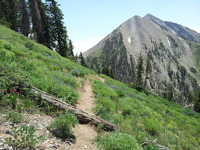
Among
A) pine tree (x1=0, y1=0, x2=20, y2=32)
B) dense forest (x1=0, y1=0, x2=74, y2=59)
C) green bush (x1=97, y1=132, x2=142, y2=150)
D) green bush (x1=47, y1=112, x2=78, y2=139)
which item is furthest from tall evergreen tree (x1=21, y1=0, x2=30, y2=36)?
green bush (x1=97, y1=132, x2=142, y2=150)

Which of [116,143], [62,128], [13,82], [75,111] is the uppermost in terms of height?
[13,82]

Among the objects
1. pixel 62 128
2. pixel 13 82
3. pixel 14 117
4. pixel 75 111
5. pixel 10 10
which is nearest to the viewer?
pixel 14 117

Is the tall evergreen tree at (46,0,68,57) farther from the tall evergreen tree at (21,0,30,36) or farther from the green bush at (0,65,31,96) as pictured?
the green bush at (0,65,31,96)

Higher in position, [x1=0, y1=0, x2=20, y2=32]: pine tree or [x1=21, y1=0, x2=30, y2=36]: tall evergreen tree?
[x1=0, y1=0, x2=20, y2=32]: pine tree

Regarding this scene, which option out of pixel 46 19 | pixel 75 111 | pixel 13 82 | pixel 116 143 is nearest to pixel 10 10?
pixel 46 19

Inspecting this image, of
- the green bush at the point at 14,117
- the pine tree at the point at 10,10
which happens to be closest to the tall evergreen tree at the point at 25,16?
the pine tree at the point at 10,10

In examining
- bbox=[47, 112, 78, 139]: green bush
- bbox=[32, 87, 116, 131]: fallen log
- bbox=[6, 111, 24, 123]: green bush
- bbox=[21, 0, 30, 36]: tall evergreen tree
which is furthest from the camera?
bbox=[21, 0, 30, 36]: tall evergreen tree

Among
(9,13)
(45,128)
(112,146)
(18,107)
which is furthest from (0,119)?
(9,13)

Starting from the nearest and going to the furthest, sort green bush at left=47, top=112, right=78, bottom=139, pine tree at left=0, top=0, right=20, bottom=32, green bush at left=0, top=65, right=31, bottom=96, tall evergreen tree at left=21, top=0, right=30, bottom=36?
green bush at left=47, top=112, right=78, bottom=139, green bush at left=0, top=65, right=31, bottom=96, tall evergreen tree at left=21, top=0, right=30, bottom=36, pine tree at left=0, top=0, right=20, bottom=32

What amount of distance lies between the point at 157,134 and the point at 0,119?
7651 mm

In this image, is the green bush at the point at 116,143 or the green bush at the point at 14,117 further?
the green bush at the point at 116,143

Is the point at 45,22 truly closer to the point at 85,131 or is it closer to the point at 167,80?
the point at 85,131

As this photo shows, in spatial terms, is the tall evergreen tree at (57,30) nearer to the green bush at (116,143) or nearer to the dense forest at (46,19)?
the dense forest at (46,19)

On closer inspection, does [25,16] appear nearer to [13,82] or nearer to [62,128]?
[13,82]
